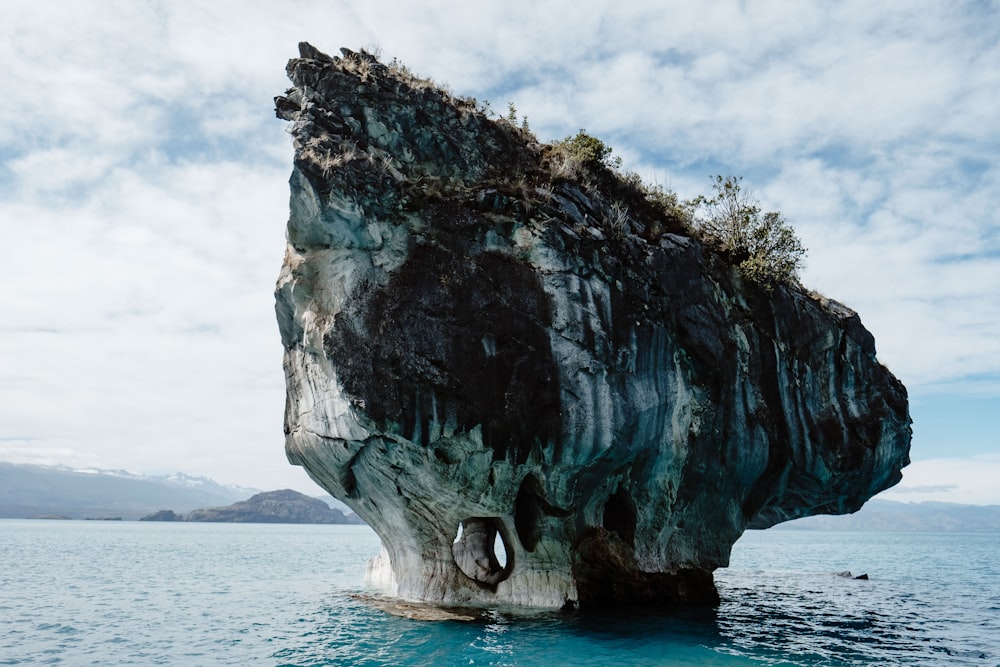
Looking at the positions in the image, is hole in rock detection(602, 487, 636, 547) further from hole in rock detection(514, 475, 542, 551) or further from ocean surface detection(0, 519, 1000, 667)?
hole in rock detection(514, 475, 542, 551)

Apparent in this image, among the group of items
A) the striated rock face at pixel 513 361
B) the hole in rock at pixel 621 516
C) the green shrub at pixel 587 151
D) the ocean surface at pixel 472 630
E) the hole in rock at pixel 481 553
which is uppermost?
the green shrub at pixel 587 151

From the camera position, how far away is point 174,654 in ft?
62.6

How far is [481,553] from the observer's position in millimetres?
25266

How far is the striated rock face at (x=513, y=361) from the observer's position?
A: 2056 centimetres

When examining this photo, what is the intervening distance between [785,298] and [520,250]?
1126 centimetres

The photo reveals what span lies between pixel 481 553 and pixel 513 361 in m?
8.08

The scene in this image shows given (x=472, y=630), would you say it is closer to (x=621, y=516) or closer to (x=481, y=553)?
(x=481, y=553)

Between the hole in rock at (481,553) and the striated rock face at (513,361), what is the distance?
0.08 m

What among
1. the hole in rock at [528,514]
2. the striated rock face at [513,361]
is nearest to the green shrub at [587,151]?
the striated rock face at [513,361]

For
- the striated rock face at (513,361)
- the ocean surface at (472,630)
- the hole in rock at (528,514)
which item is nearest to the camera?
the ocean surface at (472,630)

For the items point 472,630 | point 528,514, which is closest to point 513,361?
point 528,514

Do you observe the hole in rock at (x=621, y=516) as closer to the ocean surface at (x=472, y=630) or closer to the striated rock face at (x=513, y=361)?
the striated rock face at (x=513, y=361)

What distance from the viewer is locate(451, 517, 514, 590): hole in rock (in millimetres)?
24469

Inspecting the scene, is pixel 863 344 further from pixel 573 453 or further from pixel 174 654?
pixel 174 654
